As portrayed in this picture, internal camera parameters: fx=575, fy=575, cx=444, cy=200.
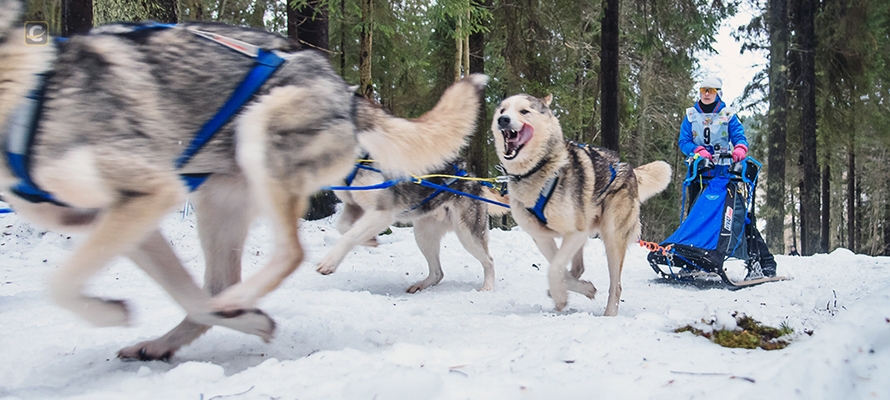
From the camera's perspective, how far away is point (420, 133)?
3.07 metres

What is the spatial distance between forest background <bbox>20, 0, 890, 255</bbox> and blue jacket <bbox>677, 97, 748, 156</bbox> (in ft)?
9.77

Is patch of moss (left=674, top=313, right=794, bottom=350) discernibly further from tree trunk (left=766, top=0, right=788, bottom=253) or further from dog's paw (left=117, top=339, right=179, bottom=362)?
tree trunk (left=766, top=0, right=788, bottom=253)

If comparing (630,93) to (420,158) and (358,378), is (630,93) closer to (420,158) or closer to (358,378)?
(420,158)

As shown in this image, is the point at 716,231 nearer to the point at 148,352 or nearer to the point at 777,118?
the point at 148,352

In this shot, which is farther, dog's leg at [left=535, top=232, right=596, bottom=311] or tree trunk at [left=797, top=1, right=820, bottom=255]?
tree trunk at [left=797, top=1, right=820, bottom=255]

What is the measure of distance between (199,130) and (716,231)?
5.62 meters

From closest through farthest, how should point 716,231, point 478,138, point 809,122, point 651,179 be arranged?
1. point 651,179
2. point 716,231
3. point 478,138
4. point 809,122

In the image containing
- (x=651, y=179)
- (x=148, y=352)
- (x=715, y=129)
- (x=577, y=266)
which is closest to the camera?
(x=148, y=352)

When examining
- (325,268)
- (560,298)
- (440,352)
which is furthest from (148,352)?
(560,298)

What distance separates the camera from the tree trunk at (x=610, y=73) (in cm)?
1034

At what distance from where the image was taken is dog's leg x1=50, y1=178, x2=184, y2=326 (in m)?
2.07

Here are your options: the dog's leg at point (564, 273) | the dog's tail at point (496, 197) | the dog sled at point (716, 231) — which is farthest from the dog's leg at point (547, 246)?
the dog sled at point (716, 231)

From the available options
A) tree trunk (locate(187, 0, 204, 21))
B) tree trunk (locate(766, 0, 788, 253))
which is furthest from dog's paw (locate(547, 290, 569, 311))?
tree trunk (locate(766, 0, 788, 253))

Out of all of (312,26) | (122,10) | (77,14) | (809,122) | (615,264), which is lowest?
(615,264)
